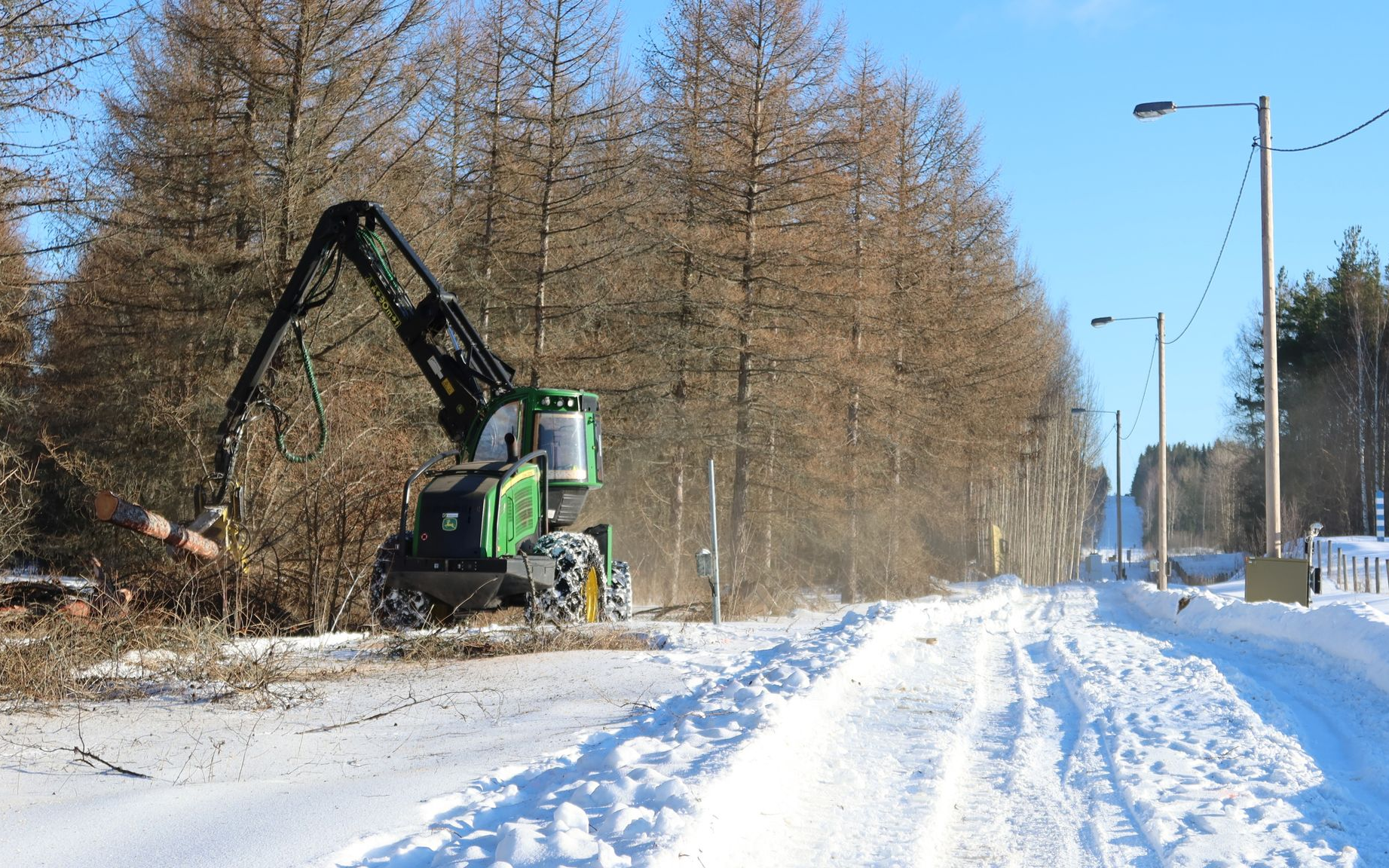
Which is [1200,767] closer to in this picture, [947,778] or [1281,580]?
[947,778]

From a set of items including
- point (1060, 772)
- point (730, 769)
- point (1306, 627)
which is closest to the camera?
point (730, 769)

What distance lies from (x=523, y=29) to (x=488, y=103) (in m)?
2.18

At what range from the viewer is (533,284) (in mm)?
27078

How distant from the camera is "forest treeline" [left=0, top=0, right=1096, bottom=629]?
1791 centimetres

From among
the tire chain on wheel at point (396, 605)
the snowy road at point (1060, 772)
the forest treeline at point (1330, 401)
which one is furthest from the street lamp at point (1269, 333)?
the forest treeline at point (1330, 401)

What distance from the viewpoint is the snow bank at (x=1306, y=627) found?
11594 millimetres

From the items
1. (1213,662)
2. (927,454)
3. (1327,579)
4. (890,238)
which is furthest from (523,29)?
(1327,579)

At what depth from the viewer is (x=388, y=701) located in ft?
28.8

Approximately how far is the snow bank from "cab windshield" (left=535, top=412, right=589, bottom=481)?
9024 mm

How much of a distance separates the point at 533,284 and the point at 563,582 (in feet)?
46.5

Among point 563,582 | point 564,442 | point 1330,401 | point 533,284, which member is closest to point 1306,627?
point 563,582

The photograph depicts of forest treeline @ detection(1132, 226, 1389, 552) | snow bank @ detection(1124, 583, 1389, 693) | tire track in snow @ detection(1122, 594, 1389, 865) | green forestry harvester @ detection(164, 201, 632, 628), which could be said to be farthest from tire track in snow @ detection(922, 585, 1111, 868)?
forest treeline @ detection(1132, 226, 1389, 552)

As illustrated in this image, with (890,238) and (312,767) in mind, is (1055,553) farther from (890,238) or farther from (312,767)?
(312,767)

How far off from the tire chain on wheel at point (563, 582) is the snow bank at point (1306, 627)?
827 centimetres
